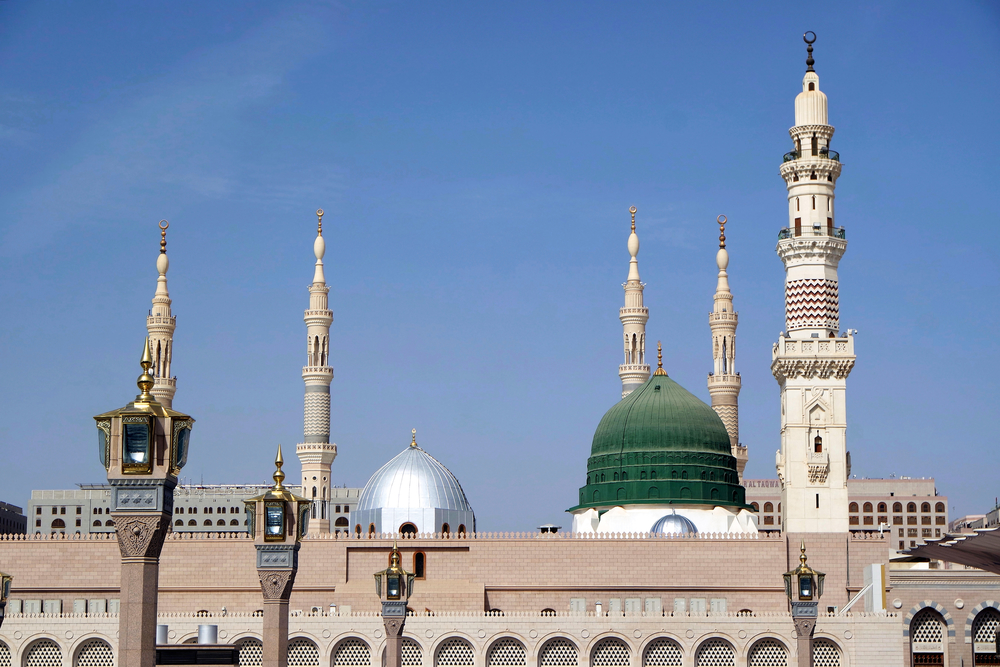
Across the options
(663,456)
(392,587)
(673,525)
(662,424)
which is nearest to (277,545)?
(392,587)

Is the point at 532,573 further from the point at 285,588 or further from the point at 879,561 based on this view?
the point at 285,588

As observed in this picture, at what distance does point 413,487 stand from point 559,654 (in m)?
8.87

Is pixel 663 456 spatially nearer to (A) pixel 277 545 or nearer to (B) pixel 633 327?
(B) pixel 633 327

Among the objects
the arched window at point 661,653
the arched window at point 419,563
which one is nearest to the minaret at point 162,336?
the arched window at point 419,563

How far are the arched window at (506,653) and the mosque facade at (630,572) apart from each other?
0.16 ft

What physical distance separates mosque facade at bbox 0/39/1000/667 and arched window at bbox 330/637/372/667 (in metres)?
0.06

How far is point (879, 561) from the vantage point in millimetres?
44625

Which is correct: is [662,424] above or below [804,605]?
above

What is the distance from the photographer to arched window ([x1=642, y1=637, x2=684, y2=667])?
141ft

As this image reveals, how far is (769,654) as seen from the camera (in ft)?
141

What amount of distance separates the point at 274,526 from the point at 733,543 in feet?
80.6

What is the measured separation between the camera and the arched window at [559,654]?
4306 cm

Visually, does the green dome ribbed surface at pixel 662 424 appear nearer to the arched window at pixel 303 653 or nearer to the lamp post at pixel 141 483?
the arched window at pixel 303 653

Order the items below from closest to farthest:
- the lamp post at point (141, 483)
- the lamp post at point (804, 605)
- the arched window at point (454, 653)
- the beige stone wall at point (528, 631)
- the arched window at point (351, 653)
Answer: the lamp post at point (141, 483), the lamp post at point (804, 605), the beige stone wall at point (528, 631), the arched window at point (454, 653), the arched window at point (351, 653)
